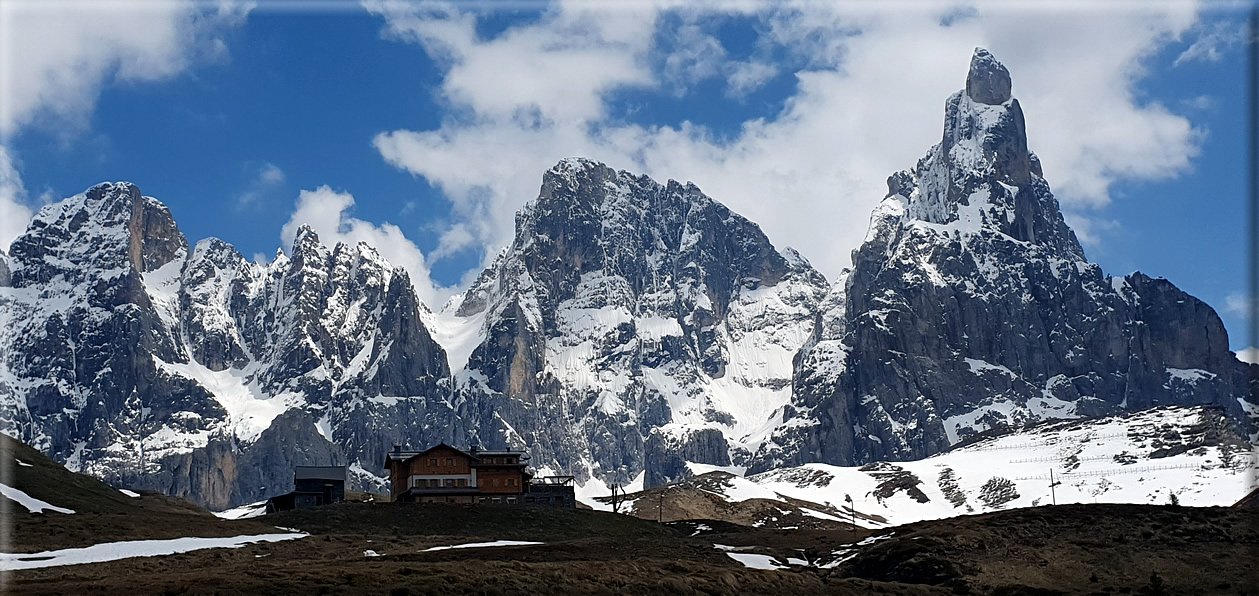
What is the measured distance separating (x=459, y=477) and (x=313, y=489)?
26040 millimetres

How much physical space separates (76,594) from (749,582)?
Result: 2942 cm

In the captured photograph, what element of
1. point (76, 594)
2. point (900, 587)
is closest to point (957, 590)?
point (900, 587)

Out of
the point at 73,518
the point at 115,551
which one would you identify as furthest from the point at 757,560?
the point at 73,518

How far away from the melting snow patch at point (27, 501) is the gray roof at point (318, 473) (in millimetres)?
50677

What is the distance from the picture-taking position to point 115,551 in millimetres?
76062

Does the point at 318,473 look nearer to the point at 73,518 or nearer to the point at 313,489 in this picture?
the point at 313,489

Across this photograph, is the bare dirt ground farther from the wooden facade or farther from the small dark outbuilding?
the small dark outbuilding

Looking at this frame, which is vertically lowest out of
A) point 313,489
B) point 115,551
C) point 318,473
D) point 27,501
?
point 115,551

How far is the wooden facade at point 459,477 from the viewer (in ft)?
441

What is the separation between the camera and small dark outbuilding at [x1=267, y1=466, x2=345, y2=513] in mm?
148250

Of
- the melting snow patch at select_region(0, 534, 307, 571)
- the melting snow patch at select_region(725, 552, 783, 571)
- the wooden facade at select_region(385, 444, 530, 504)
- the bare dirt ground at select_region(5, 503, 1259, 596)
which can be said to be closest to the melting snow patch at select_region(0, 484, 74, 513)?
the bare dirt ground at select_region(5, 503, 1259, 596)

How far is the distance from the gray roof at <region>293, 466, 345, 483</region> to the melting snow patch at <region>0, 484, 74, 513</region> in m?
50.7

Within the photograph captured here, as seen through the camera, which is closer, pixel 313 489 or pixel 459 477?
pixel 459 477

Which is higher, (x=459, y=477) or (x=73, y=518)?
(x=459, y=477)
